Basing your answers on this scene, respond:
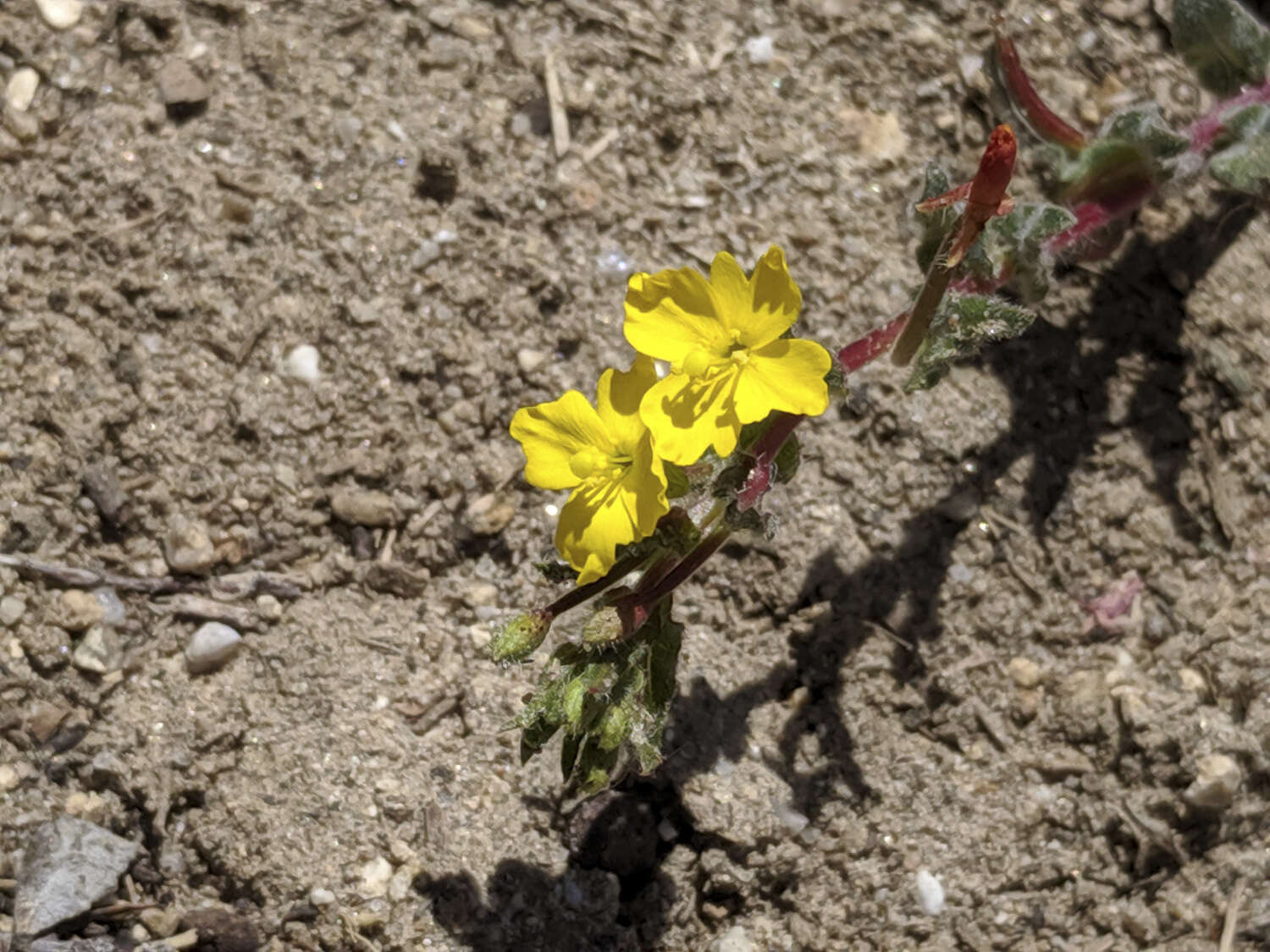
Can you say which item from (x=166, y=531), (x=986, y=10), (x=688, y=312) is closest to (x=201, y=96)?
(x=166, y=531)

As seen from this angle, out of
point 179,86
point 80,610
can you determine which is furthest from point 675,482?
point 179,86

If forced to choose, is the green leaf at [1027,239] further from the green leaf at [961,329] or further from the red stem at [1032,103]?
the red stem at [1032,103]

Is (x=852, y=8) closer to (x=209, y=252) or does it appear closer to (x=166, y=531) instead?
(x=209, y=252)

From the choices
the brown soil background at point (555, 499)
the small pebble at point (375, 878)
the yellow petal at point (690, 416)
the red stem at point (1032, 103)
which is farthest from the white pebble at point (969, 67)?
the small pebble at point (375, 878)

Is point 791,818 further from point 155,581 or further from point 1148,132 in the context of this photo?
point 1148,132

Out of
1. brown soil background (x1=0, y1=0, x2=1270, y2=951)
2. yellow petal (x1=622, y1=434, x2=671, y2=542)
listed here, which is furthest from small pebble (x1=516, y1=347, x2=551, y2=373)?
yellow petal (x1=622, y1=434, x2=671, y2=542)

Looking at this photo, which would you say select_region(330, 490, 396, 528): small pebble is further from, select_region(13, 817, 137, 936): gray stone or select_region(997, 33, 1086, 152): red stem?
select_region(997, 33, 1086, 152): red stem
